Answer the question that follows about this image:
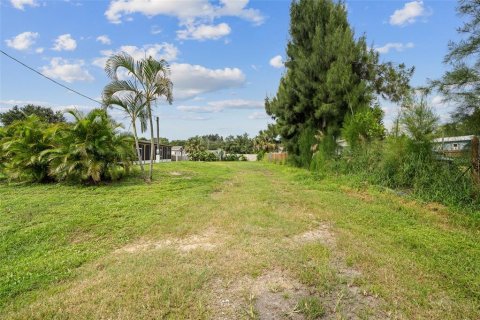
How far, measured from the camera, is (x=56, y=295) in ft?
9.52

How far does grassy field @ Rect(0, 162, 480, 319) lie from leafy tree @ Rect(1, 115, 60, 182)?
3.72 meters

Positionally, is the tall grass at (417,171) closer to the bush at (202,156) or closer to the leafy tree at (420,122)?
the leafy tree at (420,122)

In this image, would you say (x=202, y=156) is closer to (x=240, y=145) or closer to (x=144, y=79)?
(x=240, y=145)

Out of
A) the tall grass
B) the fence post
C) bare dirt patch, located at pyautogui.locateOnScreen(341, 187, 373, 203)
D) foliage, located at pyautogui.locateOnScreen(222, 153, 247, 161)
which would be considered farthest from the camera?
foliage, located at pyautogui.locateOnScreen(222, 153, 247, 161)

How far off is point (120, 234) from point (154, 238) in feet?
2.05

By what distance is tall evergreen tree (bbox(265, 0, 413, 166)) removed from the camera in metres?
12.6

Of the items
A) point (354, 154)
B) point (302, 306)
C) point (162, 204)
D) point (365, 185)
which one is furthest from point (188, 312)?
point (354, 154)

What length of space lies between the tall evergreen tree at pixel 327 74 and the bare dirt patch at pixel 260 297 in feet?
33.9

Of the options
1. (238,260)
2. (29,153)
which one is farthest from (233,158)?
(238,260)

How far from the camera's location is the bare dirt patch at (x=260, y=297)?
2.54m

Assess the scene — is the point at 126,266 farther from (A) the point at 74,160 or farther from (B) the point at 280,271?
(A) the point at 74,160

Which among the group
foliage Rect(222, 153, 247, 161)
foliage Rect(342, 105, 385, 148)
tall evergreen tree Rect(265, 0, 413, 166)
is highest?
tall evergreen tree Rect(265, 0, 413, 166)

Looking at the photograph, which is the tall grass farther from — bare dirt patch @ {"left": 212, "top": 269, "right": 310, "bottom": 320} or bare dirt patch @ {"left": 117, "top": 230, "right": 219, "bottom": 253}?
bare dirt patch @ {"left": 117, "top": 230, "right": 219, "bottom": 253}

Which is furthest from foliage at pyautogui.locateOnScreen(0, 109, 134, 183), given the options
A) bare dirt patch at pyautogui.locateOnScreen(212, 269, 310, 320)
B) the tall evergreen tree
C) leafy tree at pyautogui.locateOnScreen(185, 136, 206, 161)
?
leafy tree at pyautogui.locateOnScreen(185, 136, 206, 161)
